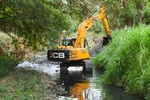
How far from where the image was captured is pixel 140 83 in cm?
902

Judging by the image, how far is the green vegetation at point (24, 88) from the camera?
8250mm

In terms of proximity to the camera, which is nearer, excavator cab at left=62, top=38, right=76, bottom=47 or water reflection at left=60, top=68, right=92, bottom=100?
water reflection at left=60, top=68, right=92, bottom=100

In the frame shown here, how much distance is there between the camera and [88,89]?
10.9m

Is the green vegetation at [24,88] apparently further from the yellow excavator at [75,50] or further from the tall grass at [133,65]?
the yellow excavator at [75,50]

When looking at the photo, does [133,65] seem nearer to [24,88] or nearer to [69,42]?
[24,88]

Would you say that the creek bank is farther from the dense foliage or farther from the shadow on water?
the dense foliage

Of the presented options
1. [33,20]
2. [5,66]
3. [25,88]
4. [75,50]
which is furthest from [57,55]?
[25,88]

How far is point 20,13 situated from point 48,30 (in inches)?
44.8

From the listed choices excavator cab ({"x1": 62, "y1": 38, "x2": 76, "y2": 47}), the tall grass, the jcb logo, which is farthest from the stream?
excavator cab ({"x1": 62, "y1": 38, "x2": 76, "y2": 47})

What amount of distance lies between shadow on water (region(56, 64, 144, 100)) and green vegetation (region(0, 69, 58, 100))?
573 mm

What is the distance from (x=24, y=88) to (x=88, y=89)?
2499 mm

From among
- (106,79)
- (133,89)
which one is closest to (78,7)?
(106,79)

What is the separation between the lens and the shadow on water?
973cm

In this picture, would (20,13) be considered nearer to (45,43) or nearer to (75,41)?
(45,43)
